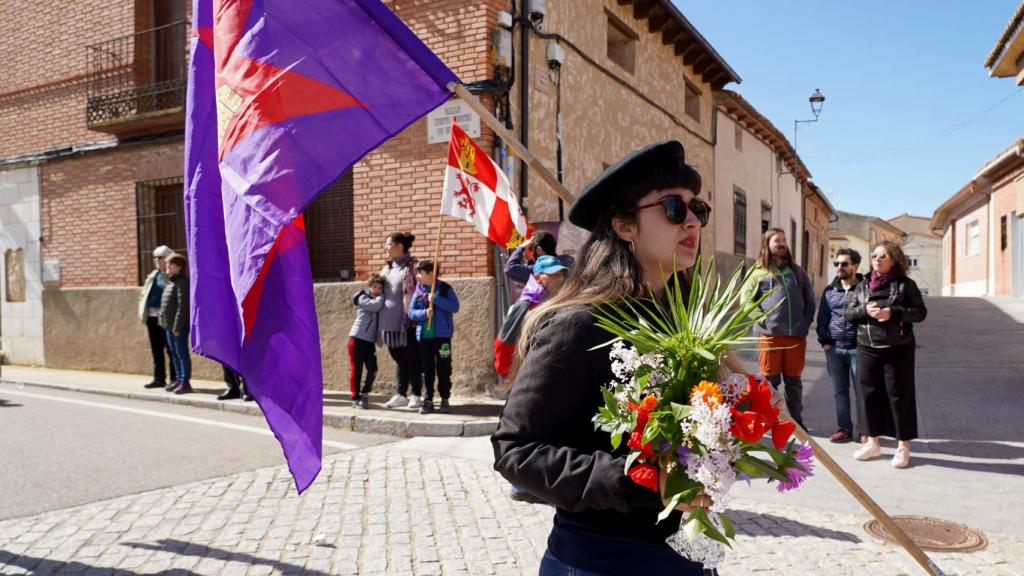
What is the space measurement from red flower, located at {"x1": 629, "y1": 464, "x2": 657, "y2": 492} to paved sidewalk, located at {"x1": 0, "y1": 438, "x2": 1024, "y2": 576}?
100 inches

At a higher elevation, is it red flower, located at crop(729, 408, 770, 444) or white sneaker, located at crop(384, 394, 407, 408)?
red flower, located at crop(729, 408, 770, 444)

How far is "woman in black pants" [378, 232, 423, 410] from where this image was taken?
324 inches

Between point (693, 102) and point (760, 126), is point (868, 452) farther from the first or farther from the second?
point (760, 126)

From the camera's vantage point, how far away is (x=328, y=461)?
6.17 metres

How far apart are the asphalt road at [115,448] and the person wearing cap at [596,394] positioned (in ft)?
14.8

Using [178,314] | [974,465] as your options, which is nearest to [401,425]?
[178,314]

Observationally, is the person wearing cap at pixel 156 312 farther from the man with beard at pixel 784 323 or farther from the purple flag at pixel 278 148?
the purple flag at pixel 278 148

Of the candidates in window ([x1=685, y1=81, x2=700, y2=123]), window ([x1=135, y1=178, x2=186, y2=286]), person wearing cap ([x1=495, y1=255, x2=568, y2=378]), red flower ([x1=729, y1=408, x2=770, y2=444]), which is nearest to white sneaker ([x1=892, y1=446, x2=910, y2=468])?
person wearing cap ([x1=495, y1=255, x2=568, y2=378])

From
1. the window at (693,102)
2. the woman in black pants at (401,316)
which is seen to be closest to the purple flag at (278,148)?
the woman in black pants at (401,316)

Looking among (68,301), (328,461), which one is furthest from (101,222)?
(328,461)

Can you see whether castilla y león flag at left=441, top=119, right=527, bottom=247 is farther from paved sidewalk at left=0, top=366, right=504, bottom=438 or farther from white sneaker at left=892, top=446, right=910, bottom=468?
white sneaker at left=892, top=446, right=910, bottom=468

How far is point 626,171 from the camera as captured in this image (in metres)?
1.84

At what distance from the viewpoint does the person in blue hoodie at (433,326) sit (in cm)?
794

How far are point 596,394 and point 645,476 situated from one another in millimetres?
256
